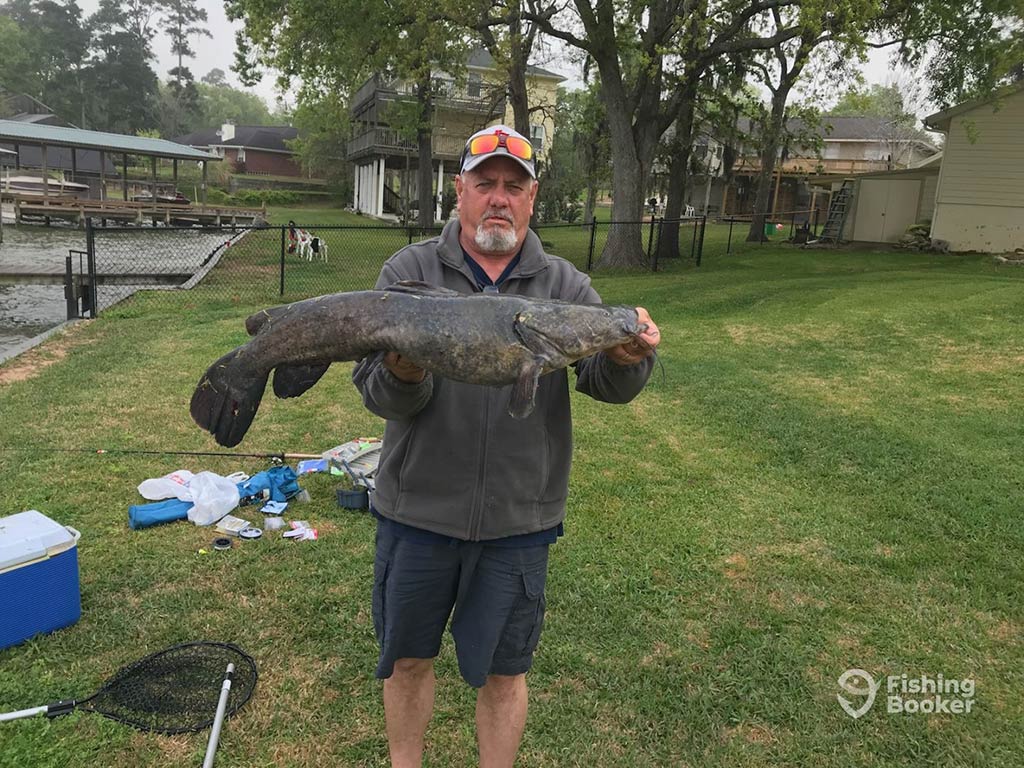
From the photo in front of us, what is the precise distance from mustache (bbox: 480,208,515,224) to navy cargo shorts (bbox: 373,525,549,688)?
1.09 m

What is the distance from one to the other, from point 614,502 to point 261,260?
1796 centimetres

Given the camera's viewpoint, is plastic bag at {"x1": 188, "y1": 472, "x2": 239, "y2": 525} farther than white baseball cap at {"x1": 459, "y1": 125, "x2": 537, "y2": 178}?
Yes

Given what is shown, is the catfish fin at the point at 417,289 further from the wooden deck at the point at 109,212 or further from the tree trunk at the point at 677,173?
the wooden deck at the point at 109,212

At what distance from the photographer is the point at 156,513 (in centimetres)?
482

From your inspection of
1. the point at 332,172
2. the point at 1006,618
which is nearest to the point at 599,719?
the point at 1006,618

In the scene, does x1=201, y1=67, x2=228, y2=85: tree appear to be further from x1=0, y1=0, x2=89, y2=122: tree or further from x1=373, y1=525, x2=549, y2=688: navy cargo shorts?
x1=373, y1=525, x2=549, y2=688: navy cargo shorts

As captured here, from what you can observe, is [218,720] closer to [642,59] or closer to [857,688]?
[857,688]

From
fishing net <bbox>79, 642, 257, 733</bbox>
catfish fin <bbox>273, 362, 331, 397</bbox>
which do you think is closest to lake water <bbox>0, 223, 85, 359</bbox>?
fishing net <bbox>79, 642, 257, 733</bbox>

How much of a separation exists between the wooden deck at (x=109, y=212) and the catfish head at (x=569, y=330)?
32705 mm

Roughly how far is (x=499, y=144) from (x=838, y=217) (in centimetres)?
2860

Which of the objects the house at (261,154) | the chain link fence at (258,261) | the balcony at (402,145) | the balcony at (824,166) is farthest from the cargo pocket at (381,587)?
the house at (261,154)

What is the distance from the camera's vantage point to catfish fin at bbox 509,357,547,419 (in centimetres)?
216

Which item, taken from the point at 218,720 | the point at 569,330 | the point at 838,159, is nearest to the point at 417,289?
the point at 569,330

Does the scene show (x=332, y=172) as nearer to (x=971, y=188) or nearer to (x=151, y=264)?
(x=151, y=264)
